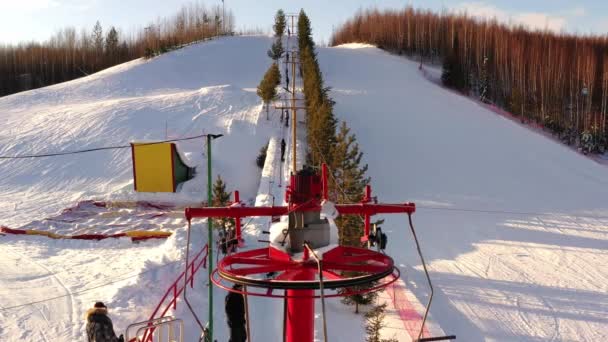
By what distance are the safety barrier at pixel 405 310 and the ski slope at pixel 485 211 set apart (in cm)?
54

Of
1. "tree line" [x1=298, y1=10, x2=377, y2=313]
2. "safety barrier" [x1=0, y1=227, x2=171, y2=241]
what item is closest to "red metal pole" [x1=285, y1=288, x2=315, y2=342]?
"tree line" [x1=298, y1=10, x2=377, y2=313]

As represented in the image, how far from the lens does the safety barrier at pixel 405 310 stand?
12077 millimetres

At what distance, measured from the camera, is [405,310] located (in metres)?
13.1

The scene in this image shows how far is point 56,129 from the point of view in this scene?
35.5 meters

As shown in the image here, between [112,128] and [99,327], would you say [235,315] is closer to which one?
[99,327]

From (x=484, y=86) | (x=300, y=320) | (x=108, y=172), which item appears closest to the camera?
(x=300, y=320)

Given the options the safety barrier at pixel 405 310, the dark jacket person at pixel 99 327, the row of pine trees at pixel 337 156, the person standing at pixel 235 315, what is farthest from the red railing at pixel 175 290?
the safety barrier at pixel 405 310

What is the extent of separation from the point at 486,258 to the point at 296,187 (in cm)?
1565

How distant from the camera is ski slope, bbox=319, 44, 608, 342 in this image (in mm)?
14000

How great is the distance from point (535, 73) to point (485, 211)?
31.1 metres

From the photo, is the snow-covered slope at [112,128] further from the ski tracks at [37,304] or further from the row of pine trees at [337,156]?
the ski tracks at [37,304]

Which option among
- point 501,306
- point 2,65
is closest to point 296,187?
point 501,306

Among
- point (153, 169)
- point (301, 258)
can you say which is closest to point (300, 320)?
point (301, 258)

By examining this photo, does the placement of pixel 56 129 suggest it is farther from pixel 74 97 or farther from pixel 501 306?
pixel 501 306
